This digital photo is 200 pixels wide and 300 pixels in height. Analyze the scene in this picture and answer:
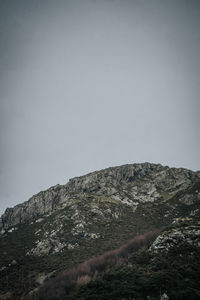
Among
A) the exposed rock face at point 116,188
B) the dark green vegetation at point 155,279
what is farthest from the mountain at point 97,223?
the dark green vegetation at point 155,279

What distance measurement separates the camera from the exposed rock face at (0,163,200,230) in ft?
420

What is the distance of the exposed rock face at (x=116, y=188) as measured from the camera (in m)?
128

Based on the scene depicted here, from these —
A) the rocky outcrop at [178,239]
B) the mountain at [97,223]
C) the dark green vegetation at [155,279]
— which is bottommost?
the dark green vegetation at [155,279]

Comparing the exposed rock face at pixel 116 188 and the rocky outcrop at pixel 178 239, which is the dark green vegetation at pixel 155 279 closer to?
the rocky outcrop at pixel 178 239

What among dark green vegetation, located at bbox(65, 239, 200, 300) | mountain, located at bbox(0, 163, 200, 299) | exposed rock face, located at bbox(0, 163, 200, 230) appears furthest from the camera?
exposed rock face, located at bbox(0, 163, 200, 230)

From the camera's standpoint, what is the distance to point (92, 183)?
150 metres

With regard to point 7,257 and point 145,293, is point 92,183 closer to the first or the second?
point 7,257

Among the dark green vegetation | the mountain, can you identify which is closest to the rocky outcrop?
the mountain

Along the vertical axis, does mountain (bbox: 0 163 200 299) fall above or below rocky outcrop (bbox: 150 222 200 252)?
above

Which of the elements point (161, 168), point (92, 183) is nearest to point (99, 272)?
point (92, 183)

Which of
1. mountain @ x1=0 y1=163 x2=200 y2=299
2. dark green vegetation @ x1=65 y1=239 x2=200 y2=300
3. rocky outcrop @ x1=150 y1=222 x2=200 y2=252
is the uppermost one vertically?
mountain @ x1=0 y1=163 x2=200 y2=299

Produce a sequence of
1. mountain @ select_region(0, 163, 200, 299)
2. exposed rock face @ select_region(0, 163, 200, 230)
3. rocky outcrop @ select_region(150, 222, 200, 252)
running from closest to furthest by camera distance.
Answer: rocky outcrop @ select_region(150, 222, 200, 252), mountain @ select_region(0, 163, 200, 299), exposed rock face @ select_region(0, 163, 200, 230)

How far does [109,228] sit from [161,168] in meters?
95.1

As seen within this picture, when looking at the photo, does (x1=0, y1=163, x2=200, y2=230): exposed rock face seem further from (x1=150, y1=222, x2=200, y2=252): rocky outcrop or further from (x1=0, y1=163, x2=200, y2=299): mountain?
(x1=150, y1=222, x2=200, y2=252): rocky outcrop
